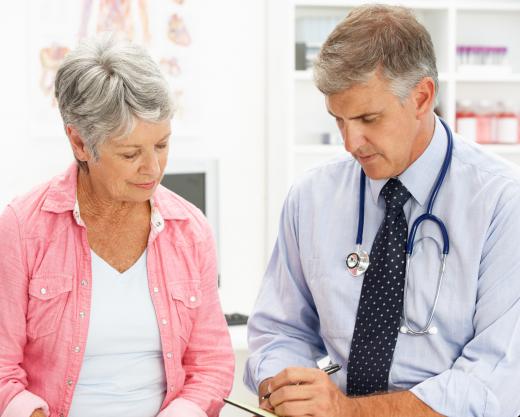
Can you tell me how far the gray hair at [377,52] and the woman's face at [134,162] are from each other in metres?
0.34

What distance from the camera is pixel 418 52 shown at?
1621mm

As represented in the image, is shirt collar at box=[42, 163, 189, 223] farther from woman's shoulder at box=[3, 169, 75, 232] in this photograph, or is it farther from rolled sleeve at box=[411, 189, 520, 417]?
rolled sleeve at box=[411, 189, 520, 417]

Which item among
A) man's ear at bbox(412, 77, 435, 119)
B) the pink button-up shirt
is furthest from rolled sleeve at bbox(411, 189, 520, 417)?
the pink button-up shirt

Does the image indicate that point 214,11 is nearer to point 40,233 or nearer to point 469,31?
→ point 469,31

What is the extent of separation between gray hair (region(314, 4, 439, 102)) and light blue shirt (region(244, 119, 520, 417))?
18cm

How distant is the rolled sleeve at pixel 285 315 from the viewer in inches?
71.7

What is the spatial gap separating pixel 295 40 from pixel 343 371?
7.17 feet

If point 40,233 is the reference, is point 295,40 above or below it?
above

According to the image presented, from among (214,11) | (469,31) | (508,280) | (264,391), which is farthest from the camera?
(469,31)

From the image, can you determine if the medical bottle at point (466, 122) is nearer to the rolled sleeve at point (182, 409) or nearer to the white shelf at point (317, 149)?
the white shelf at point (317, 149)

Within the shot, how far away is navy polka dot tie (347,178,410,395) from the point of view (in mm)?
1688

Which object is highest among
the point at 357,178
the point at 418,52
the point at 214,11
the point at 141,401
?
the point at 214,11

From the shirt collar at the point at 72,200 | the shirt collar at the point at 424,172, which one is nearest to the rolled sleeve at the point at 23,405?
the shirt collar at the point at 72,200

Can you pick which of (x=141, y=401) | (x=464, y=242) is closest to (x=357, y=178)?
(x=464, y=242)
